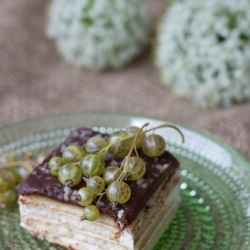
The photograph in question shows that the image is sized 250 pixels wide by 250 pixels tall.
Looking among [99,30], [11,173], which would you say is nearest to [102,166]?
[11,173]

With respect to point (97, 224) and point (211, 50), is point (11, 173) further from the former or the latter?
point (211, 50)

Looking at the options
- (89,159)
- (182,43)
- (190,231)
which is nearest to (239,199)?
(190,231)

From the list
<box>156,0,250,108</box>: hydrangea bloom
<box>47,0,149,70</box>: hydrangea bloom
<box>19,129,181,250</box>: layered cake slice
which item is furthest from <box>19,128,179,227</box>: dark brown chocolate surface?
<box>47,0,149,70</box>: hydrangea bloom

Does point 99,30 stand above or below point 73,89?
above

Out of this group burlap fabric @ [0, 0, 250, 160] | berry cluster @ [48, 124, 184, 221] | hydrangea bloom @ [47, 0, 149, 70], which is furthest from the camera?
hydrangea bloom @ [47, 0, 149, 70]

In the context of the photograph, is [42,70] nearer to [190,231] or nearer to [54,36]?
[54,36]

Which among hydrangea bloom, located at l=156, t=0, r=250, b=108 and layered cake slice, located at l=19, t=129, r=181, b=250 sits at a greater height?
hydrangea bloom, located at l=156, t=0, r=250, b=108

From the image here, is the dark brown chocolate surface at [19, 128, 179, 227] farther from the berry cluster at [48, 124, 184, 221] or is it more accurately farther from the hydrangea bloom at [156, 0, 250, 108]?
the hydrangea bloom at [156, 0, 250, 108]

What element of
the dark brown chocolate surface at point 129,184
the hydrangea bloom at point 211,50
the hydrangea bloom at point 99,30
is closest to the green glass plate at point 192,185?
the dark brown chocolate surface at point 129,184
